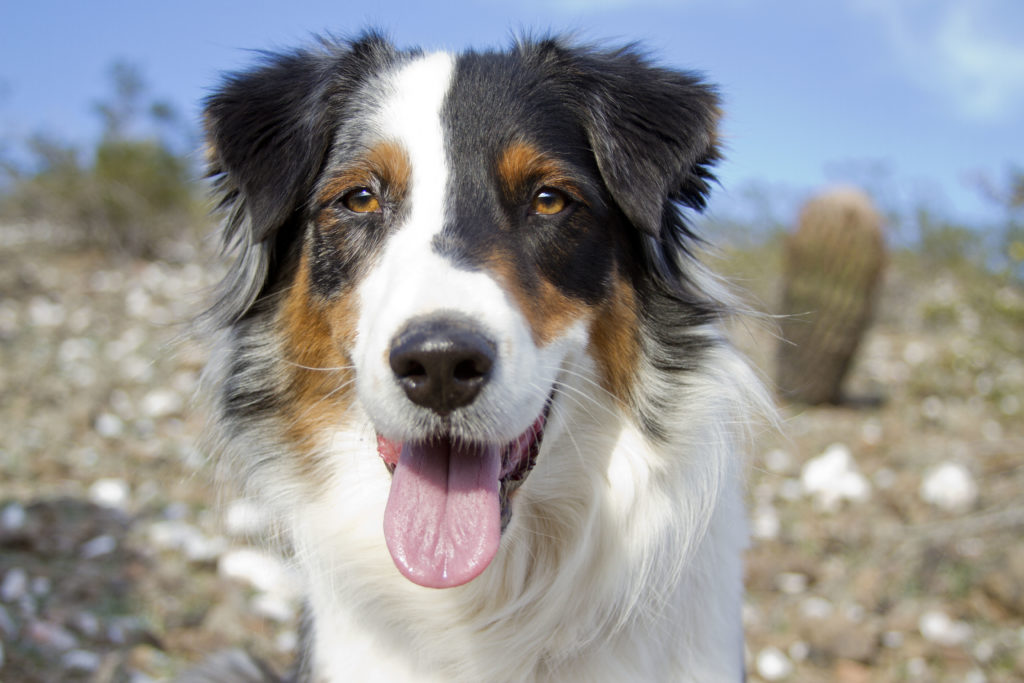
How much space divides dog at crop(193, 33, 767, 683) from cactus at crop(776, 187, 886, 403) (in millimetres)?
5578

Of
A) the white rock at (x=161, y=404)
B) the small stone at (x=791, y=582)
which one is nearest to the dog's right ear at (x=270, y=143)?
the small stone at (x=791, y=582)

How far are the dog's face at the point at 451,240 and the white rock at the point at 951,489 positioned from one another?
351 centimetres

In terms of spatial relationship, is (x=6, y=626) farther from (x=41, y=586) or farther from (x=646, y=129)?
(x=646, y=129)

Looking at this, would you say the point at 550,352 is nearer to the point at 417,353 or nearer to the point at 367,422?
the point at 417,353

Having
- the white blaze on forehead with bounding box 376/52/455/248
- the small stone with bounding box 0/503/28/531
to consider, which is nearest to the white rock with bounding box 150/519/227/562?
the small stone with bounding box 0/503/28/531

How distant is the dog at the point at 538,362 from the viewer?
7.61ft

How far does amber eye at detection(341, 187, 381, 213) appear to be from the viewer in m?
2.52

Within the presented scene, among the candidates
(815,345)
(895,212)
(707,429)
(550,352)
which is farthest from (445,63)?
(895,212)

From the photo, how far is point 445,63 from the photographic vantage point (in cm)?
268

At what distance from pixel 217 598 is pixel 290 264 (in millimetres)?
2361

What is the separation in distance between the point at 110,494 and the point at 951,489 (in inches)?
209

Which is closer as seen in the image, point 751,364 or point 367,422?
point 367,422

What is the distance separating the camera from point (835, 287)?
26.3 feet

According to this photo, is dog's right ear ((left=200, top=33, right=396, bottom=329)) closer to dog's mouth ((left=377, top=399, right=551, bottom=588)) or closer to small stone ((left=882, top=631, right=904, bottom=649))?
dog's mouth ((left=377, top=399, right=551, bottom=588))
